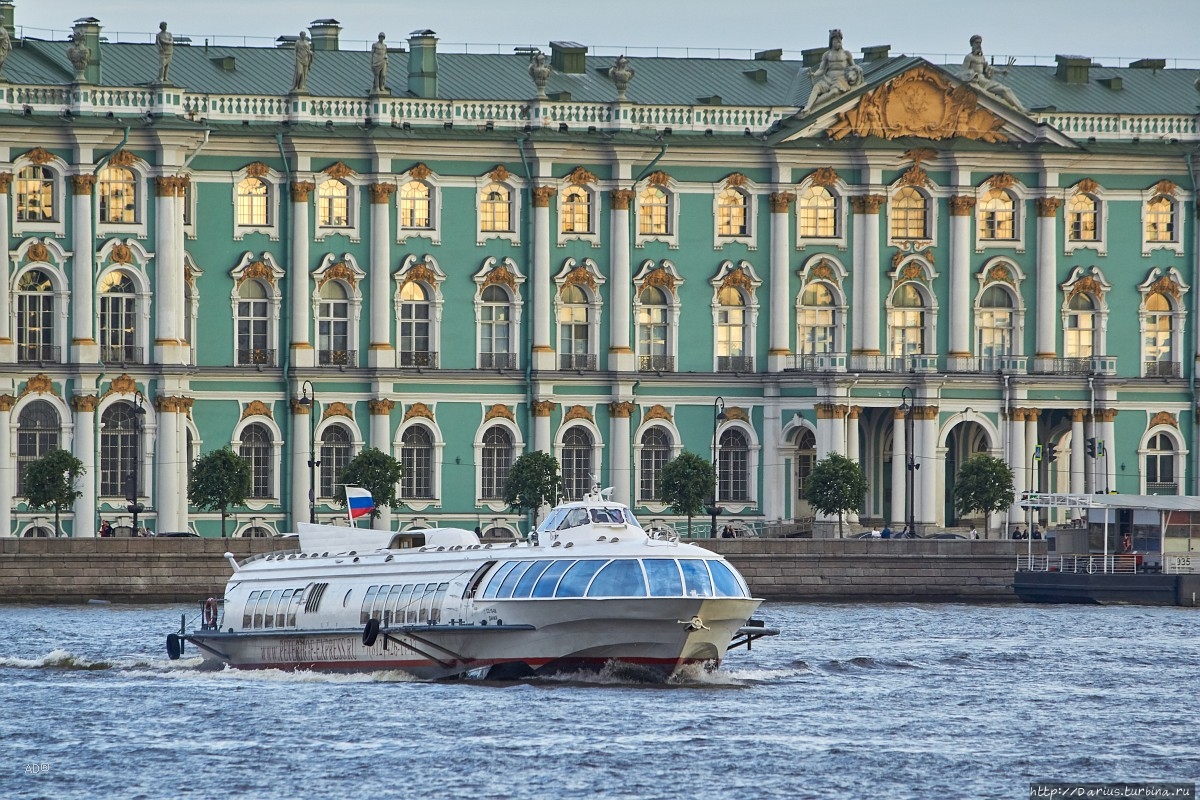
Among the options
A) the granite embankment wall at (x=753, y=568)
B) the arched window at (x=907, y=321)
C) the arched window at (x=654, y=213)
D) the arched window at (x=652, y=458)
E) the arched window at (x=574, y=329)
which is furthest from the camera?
the arched window at (x=907, y=321)

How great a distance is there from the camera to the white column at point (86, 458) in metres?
98.8

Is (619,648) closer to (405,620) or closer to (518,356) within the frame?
(405,620)

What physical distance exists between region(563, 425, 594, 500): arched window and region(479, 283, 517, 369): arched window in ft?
10.0

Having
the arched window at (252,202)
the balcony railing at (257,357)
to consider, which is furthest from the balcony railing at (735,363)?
the arched window at (252,202)

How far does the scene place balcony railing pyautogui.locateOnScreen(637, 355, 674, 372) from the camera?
10556cm

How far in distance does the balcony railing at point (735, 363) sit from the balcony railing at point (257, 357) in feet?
48.4

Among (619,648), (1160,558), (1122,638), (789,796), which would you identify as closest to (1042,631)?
(1122,638)

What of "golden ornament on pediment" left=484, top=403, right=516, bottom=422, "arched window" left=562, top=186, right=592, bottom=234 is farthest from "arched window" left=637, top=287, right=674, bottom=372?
"golden ornament on pediment" left=484, top=403, right=516, bottom=422

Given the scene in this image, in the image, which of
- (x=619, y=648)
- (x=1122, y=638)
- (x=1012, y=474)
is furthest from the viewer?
(x=1012, y=474)

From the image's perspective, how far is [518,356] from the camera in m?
105

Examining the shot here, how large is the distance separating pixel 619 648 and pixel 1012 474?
137 feet

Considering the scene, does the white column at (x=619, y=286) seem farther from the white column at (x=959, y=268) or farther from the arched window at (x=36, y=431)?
the arched window at (x=36, y=431)

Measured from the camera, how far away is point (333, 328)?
10325 centimetres

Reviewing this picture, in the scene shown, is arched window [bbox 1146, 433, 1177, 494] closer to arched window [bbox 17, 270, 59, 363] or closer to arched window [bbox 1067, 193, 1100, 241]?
arched window [bbox 1067, 193, 1100, 241]
